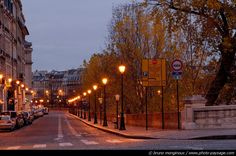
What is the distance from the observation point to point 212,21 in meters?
39.1

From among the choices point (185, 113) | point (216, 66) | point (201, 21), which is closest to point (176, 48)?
point (216, 66)

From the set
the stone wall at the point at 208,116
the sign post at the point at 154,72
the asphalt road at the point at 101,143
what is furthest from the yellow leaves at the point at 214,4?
the asphalt road at the point at 101,143

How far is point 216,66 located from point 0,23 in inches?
1825

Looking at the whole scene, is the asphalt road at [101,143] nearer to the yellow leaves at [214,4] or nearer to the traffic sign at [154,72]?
the traffic sign at [154,72]

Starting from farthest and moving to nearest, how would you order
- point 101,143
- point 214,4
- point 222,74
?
point 222,74 < point 214,4 < point 101,143

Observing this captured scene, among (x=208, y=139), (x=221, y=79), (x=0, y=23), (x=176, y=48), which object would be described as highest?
(x=0, y=23)

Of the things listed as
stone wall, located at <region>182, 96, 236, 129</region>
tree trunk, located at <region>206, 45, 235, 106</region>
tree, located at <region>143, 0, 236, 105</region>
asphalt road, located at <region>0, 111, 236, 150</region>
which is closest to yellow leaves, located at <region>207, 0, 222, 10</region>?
tree, located at <region>143, 0, 236, 105</region>

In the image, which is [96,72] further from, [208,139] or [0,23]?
[208,139]

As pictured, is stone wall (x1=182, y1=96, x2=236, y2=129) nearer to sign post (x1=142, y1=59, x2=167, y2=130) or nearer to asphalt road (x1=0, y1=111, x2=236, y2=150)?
asphalt road (x1=0, y1=111, x2=236, y2=150)

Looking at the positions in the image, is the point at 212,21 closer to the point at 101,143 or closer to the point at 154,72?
the point at 154,72

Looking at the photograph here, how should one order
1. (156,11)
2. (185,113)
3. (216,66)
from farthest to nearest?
(216,66)
(156,11)
(185,113)

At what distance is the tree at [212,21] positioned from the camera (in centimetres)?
3850

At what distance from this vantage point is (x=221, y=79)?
4119 centimetres

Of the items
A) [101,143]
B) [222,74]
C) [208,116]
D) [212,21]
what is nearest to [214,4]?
[212,21]
